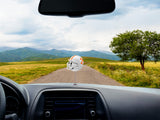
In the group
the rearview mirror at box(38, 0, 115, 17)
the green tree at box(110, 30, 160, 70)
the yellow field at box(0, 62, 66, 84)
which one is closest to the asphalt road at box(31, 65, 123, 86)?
the yellow field at box(0, 62, 66, 84)

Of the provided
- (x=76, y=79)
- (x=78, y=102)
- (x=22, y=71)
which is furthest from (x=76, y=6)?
(x=76, y=79)

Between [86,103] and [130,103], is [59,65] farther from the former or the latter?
[130,103]

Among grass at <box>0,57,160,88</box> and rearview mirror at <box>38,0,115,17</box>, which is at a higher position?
rearview mirror at <box>38,0,115,17</box>

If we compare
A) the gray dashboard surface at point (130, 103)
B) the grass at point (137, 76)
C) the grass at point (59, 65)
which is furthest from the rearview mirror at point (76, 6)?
the grass at point (137, 76)

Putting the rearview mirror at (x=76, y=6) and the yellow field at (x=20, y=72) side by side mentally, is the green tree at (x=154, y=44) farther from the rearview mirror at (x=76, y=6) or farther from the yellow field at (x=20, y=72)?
the rearview mirror at (x=76, y=6)

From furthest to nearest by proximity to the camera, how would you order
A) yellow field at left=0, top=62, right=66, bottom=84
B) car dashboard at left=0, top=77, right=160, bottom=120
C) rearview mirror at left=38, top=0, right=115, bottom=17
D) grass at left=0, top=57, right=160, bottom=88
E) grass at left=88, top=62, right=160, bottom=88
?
grass at left=88, top=62, right=160, bottom=88, grass at left=0, top=57, right=160, bottom=88, yellow field at left=0, top=62, right=66, bottom=84, car dashboard at left=0, top=77, right=160, bottom=120, rearview mirror at left=38, top=0, right=115, bottom=17

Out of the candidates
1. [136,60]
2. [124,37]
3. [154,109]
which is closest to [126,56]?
[136,60]

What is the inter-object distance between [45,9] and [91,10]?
50cm

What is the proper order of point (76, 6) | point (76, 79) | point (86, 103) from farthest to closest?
point (76, 79)
point (86, 103)
point (76, 6)

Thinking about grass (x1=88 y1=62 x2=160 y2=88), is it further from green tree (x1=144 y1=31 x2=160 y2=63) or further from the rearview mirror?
the rearview mirror

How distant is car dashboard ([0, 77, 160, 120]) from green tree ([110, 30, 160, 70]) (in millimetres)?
21184

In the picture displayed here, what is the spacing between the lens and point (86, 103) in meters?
2.54

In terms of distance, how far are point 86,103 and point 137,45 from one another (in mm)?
22806

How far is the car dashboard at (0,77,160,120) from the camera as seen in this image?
2257mm
